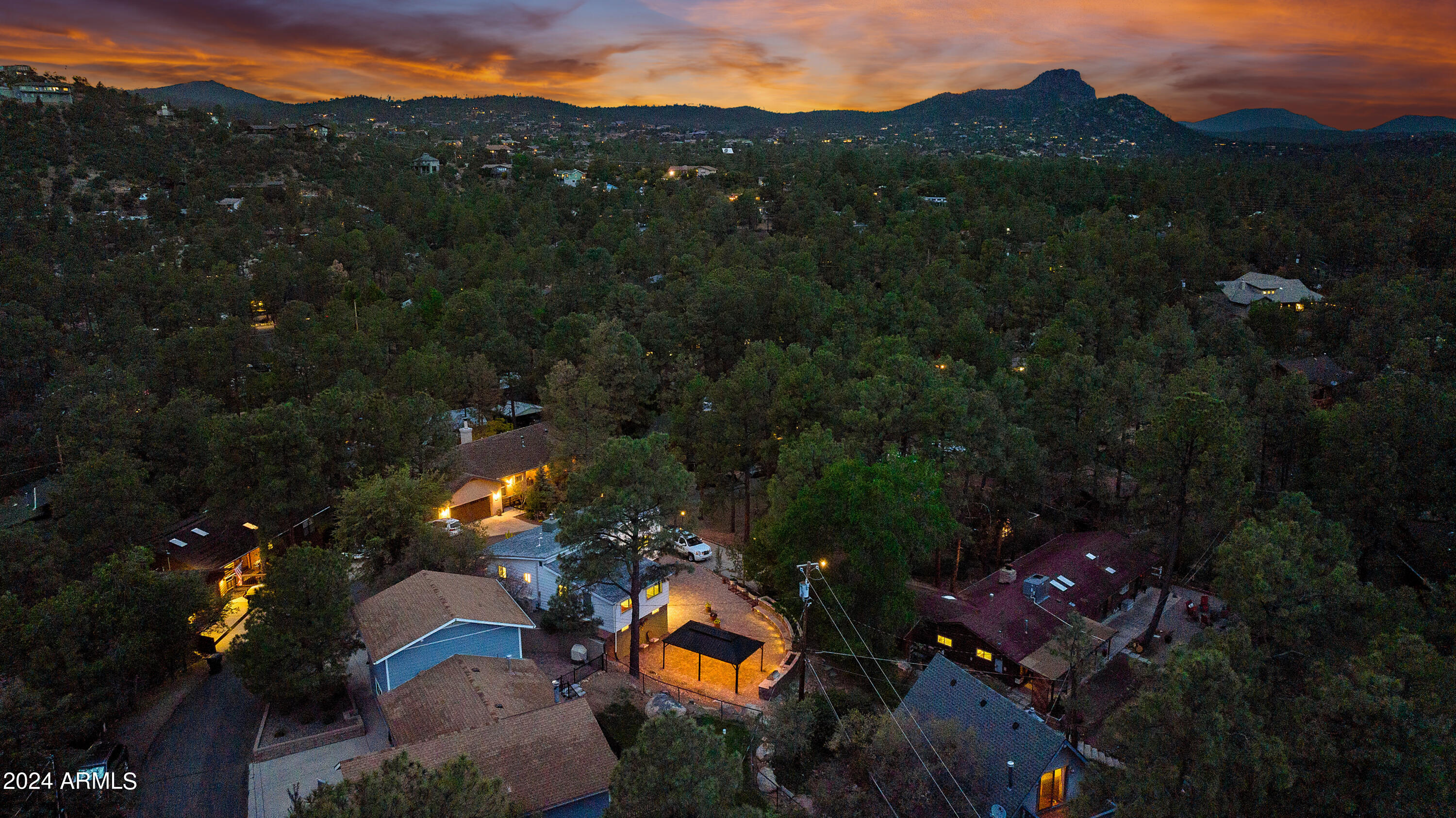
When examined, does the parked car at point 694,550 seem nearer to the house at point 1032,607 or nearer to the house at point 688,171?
the house at point 1032,607

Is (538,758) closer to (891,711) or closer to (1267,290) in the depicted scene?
(891,711)

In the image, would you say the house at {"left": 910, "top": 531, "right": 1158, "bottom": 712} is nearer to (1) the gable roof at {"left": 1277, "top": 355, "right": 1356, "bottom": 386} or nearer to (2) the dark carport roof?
(2) the dark carport roof

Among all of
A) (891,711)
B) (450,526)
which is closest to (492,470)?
(450,526)

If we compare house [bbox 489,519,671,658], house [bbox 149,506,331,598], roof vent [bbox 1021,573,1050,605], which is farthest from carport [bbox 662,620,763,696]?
house [bbox 149,506,331,598]

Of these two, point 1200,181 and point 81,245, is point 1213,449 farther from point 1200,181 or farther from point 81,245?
point 1200,181

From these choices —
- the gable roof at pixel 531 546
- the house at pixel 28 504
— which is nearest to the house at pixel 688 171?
the house at pixel 28 504

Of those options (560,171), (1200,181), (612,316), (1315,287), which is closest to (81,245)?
(612,316)
